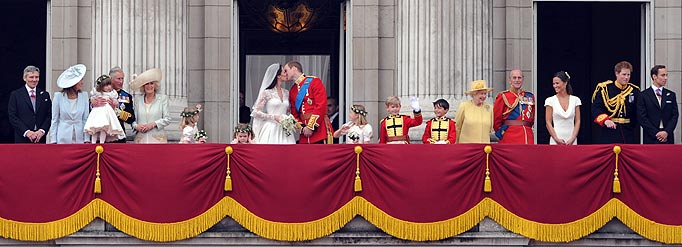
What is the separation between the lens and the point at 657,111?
2348 centimetres

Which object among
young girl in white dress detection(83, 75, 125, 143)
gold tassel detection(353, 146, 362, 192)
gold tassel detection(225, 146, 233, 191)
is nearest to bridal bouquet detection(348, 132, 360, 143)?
gold tassel detection(353, 146, 362, 192)

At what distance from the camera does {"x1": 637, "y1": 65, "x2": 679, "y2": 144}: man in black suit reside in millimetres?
23422

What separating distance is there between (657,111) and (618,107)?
579mm

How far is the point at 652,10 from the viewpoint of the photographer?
27.1 m

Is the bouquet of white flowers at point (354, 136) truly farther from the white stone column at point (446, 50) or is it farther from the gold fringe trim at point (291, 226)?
the white stone column at point (446, 50)

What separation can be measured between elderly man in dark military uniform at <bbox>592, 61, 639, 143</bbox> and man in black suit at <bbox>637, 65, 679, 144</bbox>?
181 mm

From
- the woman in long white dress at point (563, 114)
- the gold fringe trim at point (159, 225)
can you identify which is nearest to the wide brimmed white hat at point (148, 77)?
the gold fringe trim at point (159, 225)

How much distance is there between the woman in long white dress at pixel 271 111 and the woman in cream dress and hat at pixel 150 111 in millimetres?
1362

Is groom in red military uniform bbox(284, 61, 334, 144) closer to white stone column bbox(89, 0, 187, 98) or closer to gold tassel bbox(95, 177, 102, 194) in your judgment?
white stone column bbox(89, 0, 187, 98)

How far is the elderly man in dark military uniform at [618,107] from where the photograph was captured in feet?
77.2

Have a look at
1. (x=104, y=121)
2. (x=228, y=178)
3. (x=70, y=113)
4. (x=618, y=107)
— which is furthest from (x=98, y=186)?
(x=618, y=107)

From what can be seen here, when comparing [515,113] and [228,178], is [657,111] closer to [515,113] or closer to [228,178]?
[515,113]

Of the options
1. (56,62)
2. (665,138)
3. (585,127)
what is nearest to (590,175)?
(665,138)

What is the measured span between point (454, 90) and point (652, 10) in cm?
397
